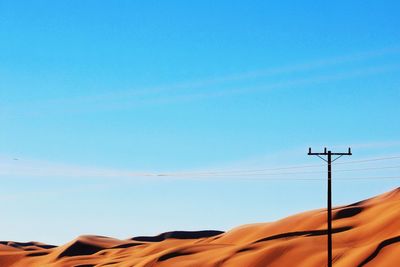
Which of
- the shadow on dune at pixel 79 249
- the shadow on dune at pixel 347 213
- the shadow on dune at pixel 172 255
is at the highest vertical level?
the shadow on dune at pixel 347 213

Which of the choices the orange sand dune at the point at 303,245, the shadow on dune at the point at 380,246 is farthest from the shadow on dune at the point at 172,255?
the shadow on dune at the point at 380,246

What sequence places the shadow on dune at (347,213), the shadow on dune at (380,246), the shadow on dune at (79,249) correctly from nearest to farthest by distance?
the shadow on dune at (380,246), the shadow on dune at (347,213), the shadow on dune at (79,249)

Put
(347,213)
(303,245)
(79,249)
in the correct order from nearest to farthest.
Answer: (303,245), (347,213), (79,249)

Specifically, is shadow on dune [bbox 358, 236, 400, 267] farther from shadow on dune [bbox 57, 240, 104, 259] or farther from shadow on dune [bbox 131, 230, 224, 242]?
shadow on dune [bbox 131, 230, 224, 242]

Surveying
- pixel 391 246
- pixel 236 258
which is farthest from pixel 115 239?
pixel 391 246

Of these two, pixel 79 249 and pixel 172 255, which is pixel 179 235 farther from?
pixel 172 255

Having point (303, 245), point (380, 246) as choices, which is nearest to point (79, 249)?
point (303, 245)

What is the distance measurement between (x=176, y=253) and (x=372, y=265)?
33983 millimetres

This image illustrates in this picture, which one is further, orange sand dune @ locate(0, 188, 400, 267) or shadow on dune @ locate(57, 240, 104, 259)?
shadow on dune @ locate(57, 240, 104, 259)

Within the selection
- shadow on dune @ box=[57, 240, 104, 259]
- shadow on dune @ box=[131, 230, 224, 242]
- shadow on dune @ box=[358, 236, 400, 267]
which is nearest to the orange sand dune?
shadow on dune @ box=[358, 236, 400, 267]

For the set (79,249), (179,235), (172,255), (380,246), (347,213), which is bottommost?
(172,255)

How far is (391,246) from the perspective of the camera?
64.6 meters

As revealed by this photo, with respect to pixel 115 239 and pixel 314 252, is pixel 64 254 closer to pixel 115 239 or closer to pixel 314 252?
pixel 115 239

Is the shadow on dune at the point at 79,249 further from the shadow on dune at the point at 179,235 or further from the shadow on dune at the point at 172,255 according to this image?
the shadow on dune at the point at 172,255
